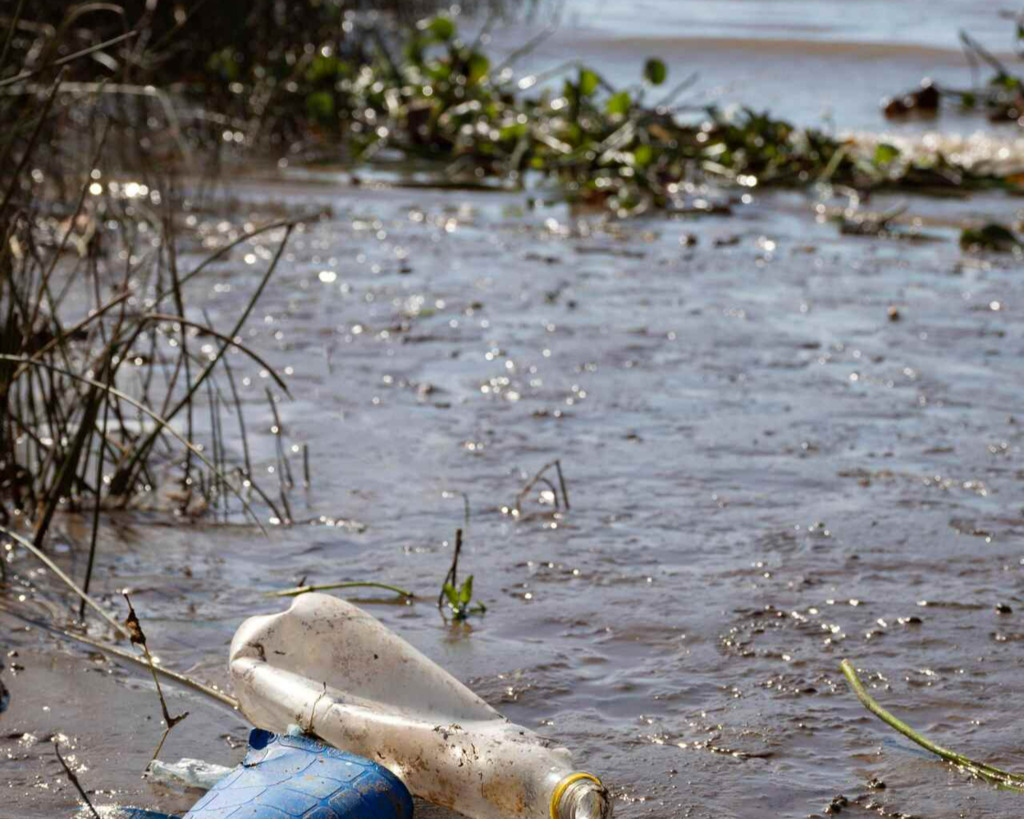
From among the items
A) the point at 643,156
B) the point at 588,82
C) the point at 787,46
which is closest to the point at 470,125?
the point at 588,82

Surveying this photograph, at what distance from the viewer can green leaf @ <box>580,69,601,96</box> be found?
8109 mm

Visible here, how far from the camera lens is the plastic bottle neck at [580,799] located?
6.61 feet

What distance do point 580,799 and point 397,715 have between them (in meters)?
0.44

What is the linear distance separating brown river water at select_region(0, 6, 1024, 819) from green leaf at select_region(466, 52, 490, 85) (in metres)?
2.53

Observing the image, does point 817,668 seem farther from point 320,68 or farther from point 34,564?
point 320,68

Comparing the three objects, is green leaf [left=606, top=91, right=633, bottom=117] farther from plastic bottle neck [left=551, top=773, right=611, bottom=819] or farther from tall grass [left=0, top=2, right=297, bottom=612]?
plastic bottle neck [left=551, top=773, right=611, bottom=819]

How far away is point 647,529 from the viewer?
3529 mm

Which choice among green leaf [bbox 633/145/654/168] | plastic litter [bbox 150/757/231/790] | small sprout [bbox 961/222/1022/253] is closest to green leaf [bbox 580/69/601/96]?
green leaf [bbox 633/145/654/168]

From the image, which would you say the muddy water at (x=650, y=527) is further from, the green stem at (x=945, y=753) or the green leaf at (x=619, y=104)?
the green leaf at (x=619, y=104)

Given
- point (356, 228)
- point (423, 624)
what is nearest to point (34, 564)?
point (423, 624)

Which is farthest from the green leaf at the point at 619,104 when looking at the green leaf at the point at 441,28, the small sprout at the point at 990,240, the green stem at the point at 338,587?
the green stem at the point at 338,587

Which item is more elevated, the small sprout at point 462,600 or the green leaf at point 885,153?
the green leaf at point 885,153

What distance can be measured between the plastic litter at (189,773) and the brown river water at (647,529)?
25 millimetres

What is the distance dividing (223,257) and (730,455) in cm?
293
